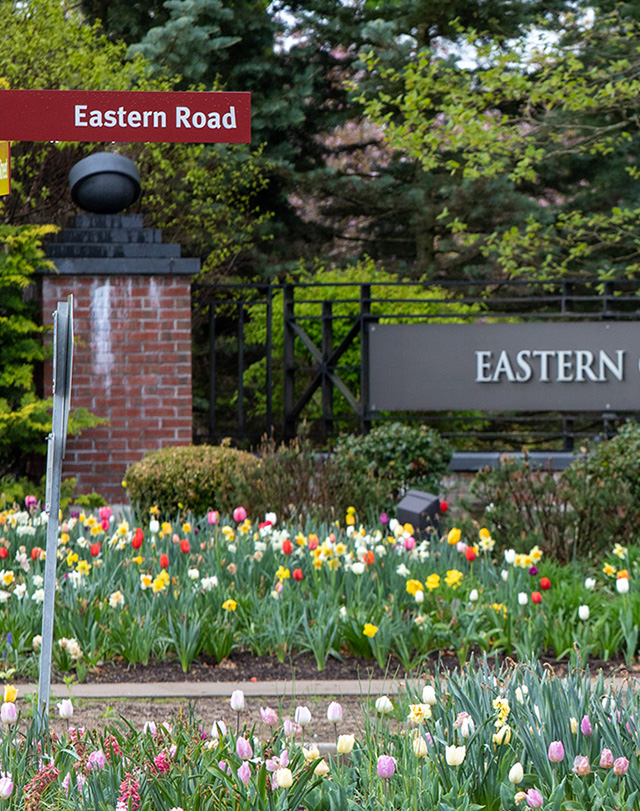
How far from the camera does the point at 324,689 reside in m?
3.73

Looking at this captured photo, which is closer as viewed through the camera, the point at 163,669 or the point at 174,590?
the point at 163,669

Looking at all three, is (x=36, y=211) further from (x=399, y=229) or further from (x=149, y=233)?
(x=399, y=229)

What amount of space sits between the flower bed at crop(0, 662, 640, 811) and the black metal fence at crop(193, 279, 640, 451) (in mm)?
5735

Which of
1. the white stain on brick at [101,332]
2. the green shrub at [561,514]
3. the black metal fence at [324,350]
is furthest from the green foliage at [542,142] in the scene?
the green shrub at [561,514]

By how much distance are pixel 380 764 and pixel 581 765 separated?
437 mm

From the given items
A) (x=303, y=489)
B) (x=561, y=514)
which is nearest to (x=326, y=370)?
(x=303, y=489)

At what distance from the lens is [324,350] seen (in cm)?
1094

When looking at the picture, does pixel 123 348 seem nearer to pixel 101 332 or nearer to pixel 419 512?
pixel 101 332

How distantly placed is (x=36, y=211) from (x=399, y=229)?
8.63 m

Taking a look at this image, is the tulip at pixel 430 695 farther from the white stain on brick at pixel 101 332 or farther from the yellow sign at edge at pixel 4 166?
the white stain on brick at pixel 101 332

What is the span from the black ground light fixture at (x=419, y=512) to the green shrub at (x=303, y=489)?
0.33 m

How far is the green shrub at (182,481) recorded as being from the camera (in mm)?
7520

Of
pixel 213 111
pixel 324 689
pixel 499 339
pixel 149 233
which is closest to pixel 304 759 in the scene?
pixel 324 689

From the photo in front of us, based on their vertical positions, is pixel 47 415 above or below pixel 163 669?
above
